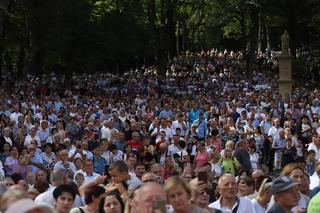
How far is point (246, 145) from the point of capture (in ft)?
57.3

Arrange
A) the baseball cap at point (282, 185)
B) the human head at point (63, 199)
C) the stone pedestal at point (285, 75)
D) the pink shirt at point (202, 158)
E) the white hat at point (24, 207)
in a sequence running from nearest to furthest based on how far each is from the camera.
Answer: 1. the white hat at point (24, 207)
2. the baseball cap at point (282, 185)
3. the human head at point (63, 199)
4. the pink shirt at point (202, 158)
5. the stone pedestal at point (285, 75)

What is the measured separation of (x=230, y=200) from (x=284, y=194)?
4.16 feet

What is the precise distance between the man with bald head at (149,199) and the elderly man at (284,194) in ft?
6.69

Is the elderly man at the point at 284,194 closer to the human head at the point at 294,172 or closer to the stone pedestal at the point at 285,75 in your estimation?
the human head at the point at 294,172

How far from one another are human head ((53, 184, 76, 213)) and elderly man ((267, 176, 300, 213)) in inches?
82.9

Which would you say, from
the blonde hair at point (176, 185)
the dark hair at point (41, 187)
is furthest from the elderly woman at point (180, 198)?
the dark hair at point (41, 187)

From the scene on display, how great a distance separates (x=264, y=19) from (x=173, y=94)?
70.6ft

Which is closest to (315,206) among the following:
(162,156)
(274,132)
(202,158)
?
(202,158)

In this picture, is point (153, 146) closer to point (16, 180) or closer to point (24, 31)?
point (16, 180)

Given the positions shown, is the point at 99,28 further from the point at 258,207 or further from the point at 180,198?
→ the point at 180,198

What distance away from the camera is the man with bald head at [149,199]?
463 centimetres

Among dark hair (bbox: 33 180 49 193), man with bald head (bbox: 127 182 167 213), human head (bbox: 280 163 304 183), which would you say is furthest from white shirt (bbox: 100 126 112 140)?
man with bald head (bbox: 127 182 167 213)

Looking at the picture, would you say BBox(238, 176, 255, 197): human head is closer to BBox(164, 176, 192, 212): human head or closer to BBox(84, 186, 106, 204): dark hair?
BBox(84, 186, 106, 204): dark hair

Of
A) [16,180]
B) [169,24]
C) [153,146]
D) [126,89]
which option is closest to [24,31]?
[126,89]
